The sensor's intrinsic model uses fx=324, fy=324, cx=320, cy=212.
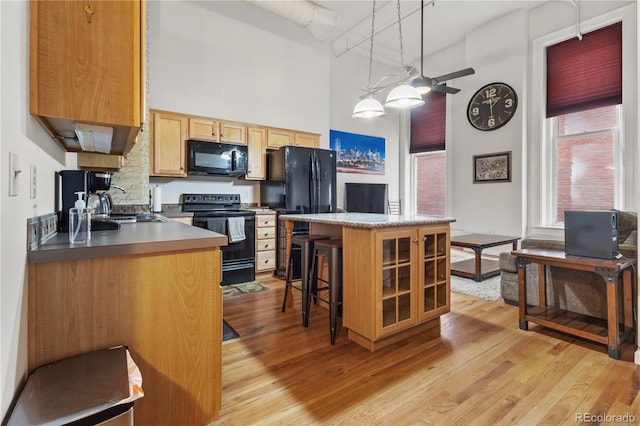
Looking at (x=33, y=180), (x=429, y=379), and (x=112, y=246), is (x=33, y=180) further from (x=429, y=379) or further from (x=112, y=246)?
(x=429, y=379)

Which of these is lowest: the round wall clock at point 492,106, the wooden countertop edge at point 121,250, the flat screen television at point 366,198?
the wooden countertop edge at point 121,250

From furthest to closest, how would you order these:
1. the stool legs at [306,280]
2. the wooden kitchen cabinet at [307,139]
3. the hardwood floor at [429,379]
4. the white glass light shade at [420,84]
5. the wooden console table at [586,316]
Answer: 1. the wooden kitchen cabinet at [307,139]
2. the white glass light shade at [420,84]
3. the stool legs at [306,280]
4. the wooden console table at [586,316]
5. the hardwood floor at [429,379]

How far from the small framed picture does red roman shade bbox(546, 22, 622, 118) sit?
91 cm

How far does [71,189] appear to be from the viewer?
5.58 feet

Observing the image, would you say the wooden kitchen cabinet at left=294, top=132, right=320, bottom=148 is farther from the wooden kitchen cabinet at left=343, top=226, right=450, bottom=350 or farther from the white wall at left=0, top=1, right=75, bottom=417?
the white wall at left=0, top=1, right=75, bottom=417

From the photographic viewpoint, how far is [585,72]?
4758 mm

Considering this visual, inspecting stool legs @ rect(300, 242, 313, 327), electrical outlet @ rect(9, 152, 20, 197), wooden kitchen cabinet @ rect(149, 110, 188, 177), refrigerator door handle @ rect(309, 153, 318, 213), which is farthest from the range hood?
refrigerator door handle @ rect(309, 153, 318, 213)

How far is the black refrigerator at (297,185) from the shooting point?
4574 millimetres

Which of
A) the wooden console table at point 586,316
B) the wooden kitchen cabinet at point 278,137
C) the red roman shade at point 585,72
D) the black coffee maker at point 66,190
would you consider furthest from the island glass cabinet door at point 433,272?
the red roman shade at point 585,72

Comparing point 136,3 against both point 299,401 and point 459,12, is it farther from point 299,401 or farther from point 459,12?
point 459,12

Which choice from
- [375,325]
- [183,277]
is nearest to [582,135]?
[375,325]

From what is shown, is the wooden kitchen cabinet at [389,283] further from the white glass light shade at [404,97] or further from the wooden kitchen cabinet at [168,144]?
the wooden kitchen cabinet at [168,144]

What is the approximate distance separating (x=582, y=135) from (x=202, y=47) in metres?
5.73

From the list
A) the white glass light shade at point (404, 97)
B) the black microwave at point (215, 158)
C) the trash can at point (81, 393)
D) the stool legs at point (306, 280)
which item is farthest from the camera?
the black microwave at point (215, 158)
